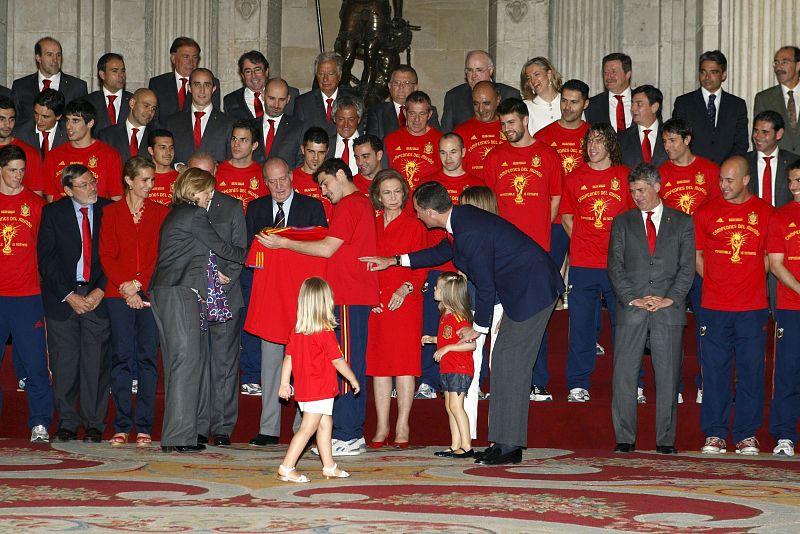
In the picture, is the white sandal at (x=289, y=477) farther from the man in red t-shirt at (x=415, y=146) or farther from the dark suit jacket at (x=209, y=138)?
the dark suit jacket at (x=209, y=138)

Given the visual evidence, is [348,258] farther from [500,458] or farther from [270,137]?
[270,137]

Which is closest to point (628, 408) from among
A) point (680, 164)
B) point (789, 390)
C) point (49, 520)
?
point (789, 390)

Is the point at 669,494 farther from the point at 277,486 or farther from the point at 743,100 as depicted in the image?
the point at 743,100

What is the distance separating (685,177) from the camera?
949 centimetres

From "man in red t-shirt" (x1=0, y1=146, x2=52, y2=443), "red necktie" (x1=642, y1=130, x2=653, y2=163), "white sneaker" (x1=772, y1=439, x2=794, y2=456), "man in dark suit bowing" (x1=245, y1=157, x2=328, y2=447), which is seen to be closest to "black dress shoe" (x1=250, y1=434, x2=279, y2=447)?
"man in dark suit bowing" (x1=245, y1=157, x2=328, y2=447)

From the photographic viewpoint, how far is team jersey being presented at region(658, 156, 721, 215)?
945 cm

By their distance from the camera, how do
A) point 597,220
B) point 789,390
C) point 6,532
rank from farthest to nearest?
1. point 597,220
2. point 789,390
3. point 6,532

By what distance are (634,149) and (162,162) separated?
3.67 meters

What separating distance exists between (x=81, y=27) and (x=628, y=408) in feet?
27.6

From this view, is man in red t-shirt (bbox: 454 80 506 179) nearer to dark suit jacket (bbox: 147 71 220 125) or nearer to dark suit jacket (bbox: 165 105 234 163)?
dark suit jacket (bbox: 165 105 234 163)

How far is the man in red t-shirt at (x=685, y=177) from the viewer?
30.8 ft

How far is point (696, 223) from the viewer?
29.8ft

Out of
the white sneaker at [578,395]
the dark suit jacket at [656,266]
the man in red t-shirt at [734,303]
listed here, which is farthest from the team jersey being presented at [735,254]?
the white sneaker at [578,395]

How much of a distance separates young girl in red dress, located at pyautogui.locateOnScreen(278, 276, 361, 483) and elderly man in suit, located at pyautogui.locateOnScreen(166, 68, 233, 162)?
3.73 m
